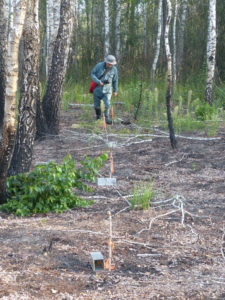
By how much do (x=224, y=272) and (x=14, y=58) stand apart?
256cm

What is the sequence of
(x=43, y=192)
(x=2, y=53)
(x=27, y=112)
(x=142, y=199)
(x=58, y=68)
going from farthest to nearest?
1. (x=2, y=53)
2. (x=58, y=68)
3. (x=27, y=112)
4. (x=142, y=199)
5. (x=43, y=192)

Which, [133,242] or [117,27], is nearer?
[133,242]

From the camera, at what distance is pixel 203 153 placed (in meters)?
7.07

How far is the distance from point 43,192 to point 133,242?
122 cm

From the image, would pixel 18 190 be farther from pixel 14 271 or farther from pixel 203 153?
pixel 203 153

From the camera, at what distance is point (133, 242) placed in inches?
147

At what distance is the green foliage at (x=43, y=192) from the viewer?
14.6 feet

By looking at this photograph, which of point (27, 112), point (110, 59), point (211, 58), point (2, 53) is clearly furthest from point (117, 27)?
point (27, 112)

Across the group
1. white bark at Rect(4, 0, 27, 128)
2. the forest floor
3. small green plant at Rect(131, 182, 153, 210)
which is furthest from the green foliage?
white bark at Rect(4, 0, 27, 128)

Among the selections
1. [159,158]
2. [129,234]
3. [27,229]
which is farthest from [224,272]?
[159,158]

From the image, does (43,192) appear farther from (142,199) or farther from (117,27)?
(117,27)

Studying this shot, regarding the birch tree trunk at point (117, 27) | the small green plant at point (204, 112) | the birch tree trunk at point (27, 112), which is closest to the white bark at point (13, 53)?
the birch tree trunk at point (27, 112)

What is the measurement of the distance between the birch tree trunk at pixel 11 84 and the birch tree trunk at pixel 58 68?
4.01m

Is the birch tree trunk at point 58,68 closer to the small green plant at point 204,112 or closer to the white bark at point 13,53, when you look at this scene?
the small green plant at point 204,112
